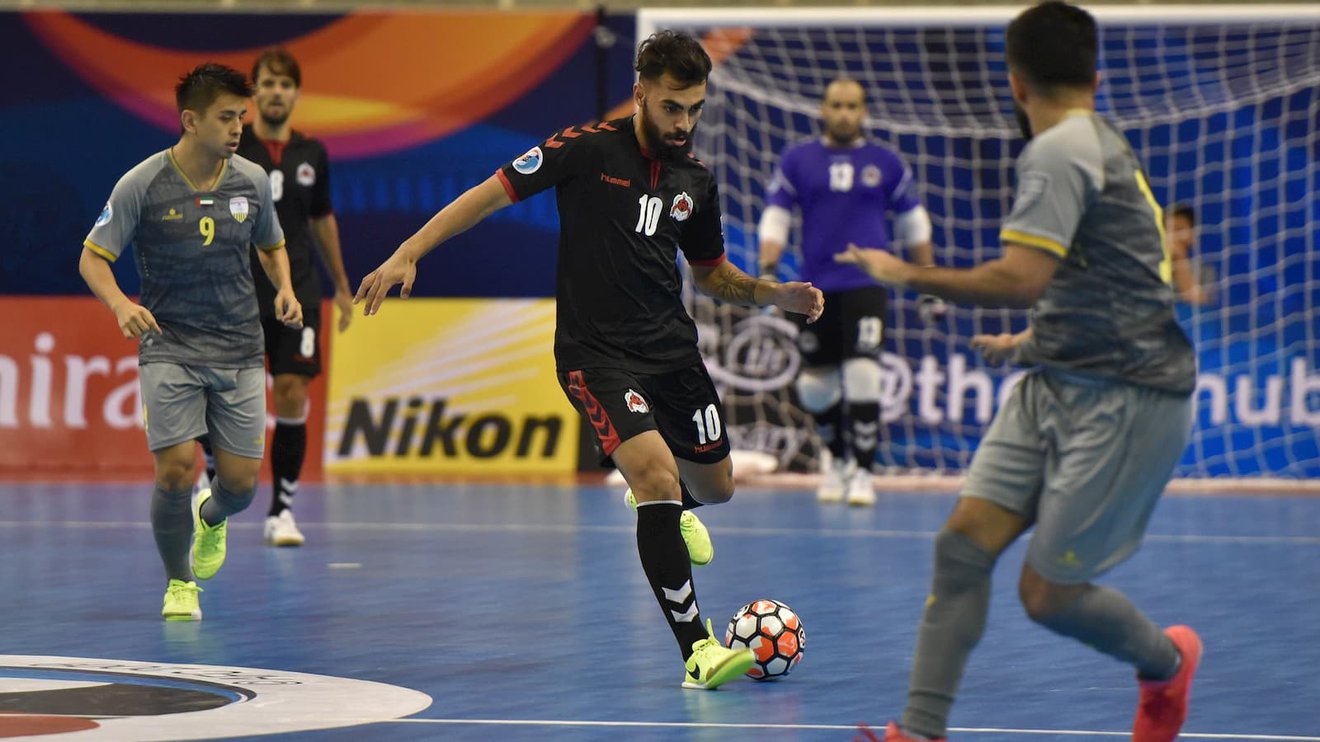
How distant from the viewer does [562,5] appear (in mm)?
15828

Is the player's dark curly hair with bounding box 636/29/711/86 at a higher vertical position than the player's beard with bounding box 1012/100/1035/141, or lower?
higher

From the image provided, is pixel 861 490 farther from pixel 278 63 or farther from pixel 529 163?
pixel 529 163

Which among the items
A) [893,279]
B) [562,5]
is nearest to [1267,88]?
[562,5]

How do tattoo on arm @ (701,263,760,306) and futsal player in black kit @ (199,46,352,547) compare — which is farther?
futsal player in black kit @ (199,46,352,547)

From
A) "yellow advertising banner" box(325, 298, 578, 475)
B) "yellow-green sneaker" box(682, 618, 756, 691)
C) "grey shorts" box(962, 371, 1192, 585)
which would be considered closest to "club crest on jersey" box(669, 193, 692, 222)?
"yellow-green sneaker" box(682, 618, 756, 691)

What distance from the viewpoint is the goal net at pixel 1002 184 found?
533 inches

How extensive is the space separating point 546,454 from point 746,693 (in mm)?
8308

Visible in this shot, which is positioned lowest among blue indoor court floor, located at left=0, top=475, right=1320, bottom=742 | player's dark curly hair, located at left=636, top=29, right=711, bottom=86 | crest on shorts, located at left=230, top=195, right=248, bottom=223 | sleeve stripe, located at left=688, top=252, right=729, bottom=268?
blue indoor court floor, located at left=0, top=475, right=1320, bottom=742

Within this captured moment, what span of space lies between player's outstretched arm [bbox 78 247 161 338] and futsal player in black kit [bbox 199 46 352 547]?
7.75ft

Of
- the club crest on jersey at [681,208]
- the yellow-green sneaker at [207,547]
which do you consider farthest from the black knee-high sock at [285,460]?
the club crest on jersey at [681,208]

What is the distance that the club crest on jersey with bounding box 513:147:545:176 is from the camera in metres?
5.98

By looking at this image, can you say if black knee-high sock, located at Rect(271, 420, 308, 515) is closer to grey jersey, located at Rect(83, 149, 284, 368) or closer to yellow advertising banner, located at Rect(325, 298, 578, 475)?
grey jersey, located at Rect(83, 149, 284, 368)

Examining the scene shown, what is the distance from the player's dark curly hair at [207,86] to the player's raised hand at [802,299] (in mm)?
2314

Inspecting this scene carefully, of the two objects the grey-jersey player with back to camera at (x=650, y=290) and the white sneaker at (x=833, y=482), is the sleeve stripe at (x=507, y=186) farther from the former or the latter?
the white sneaker at (x=833, y=482)
